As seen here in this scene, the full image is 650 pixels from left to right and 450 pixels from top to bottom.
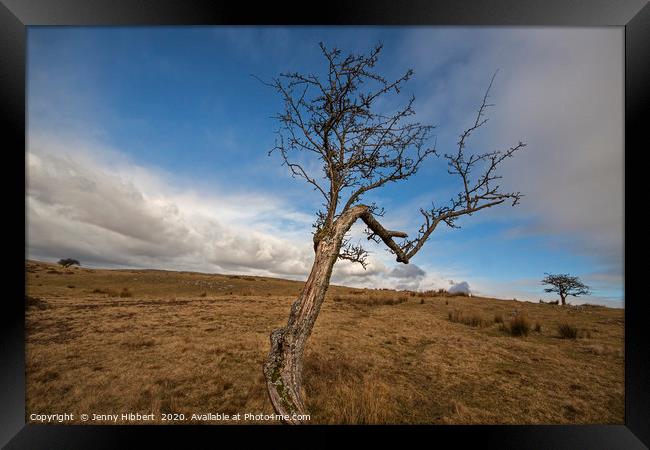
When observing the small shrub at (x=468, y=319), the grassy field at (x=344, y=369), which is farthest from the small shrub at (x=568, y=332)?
the small shrub at (x=468, y=319)

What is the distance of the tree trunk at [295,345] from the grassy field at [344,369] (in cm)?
210

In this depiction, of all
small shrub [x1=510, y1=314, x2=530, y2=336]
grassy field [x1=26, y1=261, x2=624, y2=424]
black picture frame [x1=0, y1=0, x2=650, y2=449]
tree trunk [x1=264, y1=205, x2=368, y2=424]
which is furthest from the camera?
small shrub [x1=510, y1=314, x2=530, y2=336]

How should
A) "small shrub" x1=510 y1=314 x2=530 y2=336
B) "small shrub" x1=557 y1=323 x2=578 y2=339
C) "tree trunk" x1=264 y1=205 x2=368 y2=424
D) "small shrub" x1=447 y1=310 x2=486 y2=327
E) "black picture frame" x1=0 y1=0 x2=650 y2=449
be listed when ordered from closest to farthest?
"tree trunk" x1=264 y1=205 x2=368 y2=424 → "black picture frame" x1=0 y1=0 x2=650 y2=449 → "small shrub" x1=557 y1=323 x2=578 y2=339 → "small shrub" x1=510 y1=314 x2=530 y2=336 → "small shrub" x1=447 y1=310 x2=486 y2=327

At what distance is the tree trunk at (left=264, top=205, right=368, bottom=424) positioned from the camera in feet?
10.4

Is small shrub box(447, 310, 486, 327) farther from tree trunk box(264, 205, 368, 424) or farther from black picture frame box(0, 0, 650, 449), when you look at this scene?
tree trunk box(264, 205, 368, 424)

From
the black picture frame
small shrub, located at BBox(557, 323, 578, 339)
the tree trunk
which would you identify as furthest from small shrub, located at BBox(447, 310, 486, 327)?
the tree trunk

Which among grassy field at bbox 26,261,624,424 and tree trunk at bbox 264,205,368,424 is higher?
tree trunk at bbox 264,205,368,424

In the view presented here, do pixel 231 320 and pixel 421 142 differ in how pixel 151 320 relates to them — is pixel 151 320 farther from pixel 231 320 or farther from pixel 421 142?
pixel 421 142

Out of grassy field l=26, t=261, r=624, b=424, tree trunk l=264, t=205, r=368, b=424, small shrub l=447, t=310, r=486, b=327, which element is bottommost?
small shrub l=447, t=310, r=486, b=327

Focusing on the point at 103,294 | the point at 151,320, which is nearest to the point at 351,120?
the point at 151,320

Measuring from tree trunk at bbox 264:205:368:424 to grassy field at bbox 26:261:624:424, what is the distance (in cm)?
210
